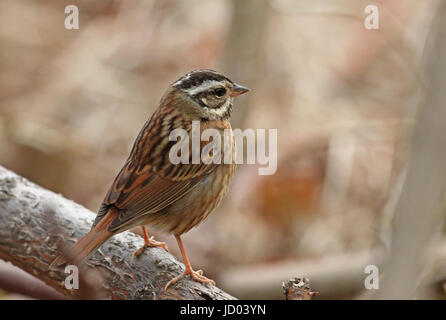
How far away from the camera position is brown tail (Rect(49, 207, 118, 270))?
2809 mm

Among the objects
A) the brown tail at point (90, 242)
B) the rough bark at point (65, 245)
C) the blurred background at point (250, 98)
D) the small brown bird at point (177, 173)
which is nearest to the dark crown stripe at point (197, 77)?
the small brown bird at point (177, 173)

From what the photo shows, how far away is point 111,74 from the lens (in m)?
7.43

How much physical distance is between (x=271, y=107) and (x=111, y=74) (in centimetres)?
189

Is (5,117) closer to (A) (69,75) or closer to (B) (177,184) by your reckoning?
(A) (69,75)

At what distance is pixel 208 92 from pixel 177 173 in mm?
462

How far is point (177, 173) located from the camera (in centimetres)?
338

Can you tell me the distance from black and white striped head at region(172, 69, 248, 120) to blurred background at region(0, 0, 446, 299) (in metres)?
1.95

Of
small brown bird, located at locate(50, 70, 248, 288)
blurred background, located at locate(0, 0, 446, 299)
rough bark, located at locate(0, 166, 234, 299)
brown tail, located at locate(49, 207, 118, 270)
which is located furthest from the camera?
blurred background, located at locate(0, 0, 446, 299)

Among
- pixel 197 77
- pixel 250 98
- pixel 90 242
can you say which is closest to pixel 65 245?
pixel 90 242

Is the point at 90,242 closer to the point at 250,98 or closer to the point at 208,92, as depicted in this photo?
the point at 208,92

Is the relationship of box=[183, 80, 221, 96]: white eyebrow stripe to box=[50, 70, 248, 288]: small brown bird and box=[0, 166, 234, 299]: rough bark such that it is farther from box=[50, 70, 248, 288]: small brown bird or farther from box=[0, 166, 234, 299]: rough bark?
box=[0, 166, 234, 299]: rough bark

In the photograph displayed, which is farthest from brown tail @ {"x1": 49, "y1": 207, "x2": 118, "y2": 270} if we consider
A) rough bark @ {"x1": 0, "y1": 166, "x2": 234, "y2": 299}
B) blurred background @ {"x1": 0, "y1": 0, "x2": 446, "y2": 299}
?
blurred background @ {"x1": 0, "y1": 0, "x2": 446, "y2": 299}

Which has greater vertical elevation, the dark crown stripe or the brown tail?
the dark crown stripe
